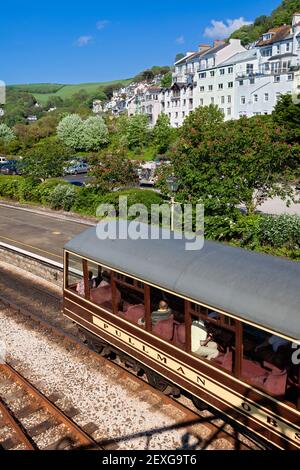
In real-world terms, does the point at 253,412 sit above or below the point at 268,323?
below

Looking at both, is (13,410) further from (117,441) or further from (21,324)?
(21,324)

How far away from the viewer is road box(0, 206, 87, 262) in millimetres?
22500

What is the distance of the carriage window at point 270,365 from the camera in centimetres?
642

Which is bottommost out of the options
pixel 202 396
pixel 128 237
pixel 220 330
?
pixel 202 396

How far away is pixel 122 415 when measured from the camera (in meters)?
8.67

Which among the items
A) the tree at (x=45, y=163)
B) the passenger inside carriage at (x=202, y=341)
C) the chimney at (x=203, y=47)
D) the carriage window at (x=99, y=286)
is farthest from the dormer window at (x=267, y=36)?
the passenger inside carriage at (x=202, y=341)

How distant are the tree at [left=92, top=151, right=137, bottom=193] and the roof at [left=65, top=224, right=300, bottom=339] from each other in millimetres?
20020

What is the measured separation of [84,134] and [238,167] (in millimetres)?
56779

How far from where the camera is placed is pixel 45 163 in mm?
37219

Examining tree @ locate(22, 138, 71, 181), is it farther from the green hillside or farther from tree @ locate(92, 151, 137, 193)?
the green hillside

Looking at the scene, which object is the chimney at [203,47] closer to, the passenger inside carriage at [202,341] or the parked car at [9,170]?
the parked car at [9,170]

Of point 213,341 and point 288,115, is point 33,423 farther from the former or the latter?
point 288,115
